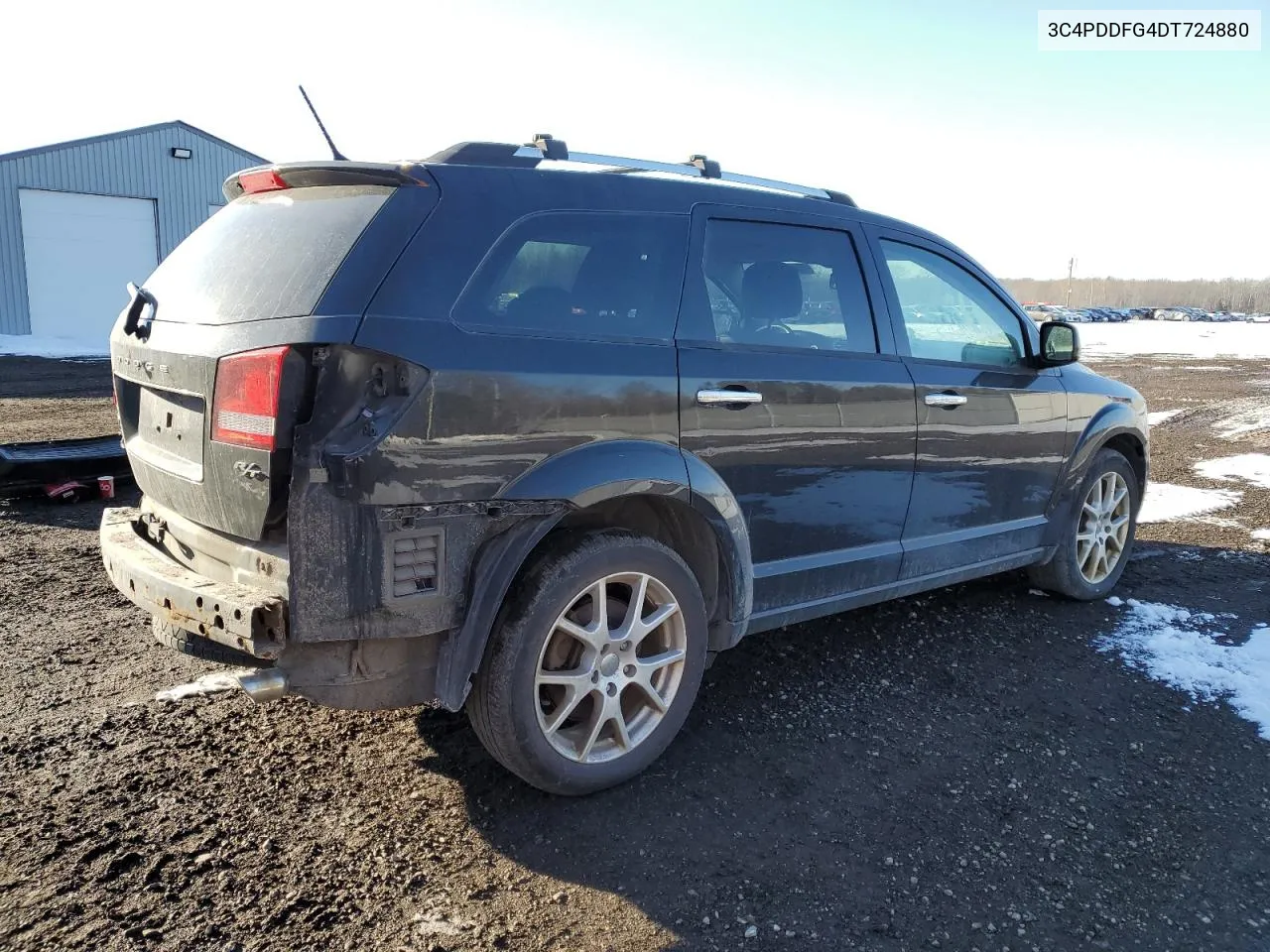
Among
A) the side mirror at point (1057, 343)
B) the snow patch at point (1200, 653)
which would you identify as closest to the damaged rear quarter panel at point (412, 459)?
the side mirror at point (1057, 343)

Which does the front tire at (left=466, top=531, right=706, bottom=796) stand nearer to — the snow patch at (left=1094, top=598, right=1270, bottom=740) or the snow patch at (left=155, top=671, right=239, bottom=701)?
the snow patch at (left=155, top=671, right=239, bottom=701)

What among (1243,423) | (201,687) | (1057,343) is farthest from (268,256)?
(1243,423)

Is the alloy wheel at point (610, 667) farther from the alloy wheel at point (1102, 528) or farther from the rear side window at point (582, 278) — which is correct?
the alloy wheel at point (1102, 528)

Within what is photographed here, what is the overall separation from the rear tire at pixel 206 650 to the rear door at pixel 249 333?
352 millimetres

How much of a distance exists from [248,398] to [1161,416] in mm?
14095

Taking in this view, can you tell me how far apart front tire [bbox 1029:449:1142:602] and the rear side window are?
2.96 m

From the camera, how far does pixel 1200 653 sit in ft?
15.0

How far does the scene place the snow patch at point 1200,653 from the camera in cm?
411

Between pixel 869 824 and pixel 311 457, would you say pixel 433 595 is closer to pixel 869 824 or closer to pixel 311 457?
pixel 311 457

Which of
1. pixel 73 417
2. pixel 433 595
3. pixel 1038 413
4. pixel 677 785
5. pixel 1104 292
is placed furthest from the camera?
pixel 1104 292

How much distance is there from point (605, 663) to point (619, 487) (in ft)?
1.94

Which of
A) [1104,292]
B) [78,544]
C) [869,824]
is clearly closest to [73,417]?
[78,544]

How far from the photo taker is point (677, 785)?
327 centimetres

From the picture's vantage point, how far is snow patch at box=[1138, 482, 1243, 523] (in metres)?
7.51
